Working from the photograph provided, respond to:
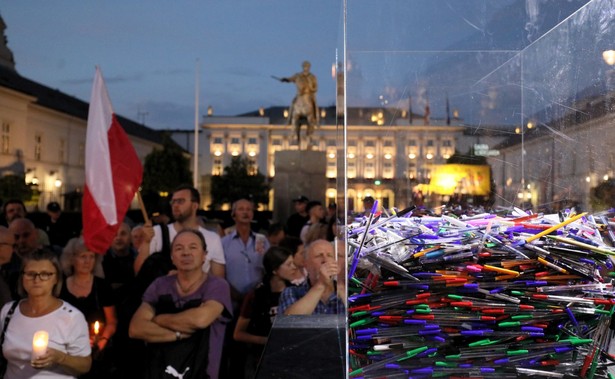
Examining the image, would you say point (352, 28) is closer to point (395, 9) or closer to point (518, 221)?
point (395, 9)

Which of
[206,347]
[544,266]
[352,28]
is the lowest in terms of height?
[206,347]

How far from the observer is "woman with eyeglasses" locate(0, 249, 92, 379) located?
4.06 m

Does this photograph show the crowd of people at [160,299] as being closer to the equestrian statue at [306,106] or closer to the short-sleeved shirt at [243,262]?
the short-sleeved shirt at [243,262]

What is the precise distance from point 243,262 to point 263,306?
1.65 m

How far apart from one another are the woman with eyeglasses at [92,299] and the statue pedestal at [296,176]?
15.9m

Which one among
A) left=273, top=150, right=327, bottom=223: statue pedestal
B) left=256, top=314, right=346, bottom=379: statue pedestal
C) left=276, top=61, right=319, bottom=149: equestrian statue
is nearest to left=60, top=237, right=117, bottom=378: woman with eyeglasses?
left=256, top=314, right=346, bottom=379: statue pedestal

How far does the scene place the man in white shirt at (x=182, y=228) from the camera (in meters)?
6.06

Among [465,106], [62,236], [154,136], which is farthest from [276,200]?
[154,136]

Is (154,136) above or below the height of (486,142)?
above

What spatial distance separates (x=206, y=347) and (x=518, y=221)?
285cm

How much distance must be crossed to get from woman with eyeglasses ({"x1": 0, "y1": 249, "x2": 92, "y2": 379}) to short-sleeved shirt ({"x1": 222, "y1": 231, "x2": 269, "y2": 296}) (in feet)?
8.21

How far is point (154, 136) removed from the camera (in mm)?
88375

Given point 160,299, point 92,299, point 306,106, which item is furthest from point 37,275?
point 306,106

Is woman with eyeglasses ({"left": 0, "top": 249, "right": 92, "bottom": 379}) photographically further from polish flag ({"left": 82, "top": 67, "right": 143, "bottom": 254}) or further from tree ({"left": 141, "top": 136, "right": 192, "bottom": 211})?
tree ({"left": 141, "top": 136, "right": 192, "bottom": 211})
